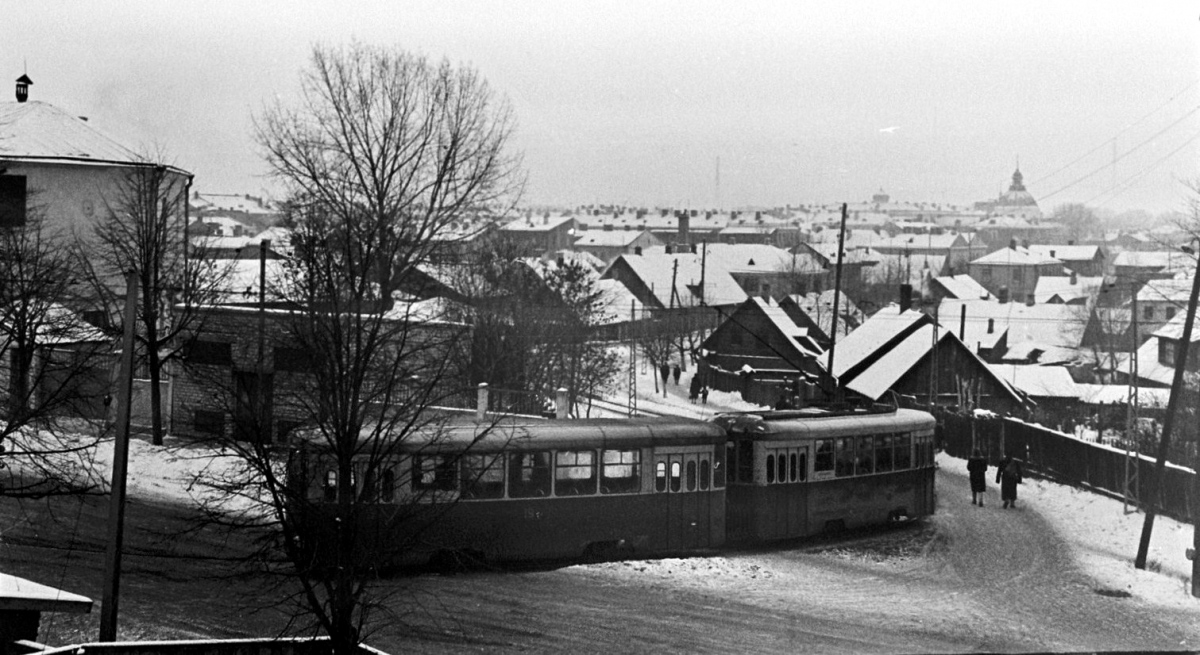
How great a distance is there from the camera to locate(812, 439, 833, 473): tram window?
24.8 meters

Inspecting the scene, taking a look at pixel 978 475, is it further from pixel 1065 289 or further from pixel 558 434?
pixel 1065 289

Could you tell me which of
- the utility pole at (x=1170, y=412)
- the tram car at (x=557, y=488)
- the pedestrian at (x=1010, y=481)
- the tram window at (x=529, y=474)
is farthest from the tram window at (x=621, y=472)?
the pedestrian at (x=1010, y=481)

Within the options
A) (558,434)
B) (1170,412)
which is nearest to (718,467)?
(558,434)

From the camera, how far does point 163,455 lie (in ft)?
102

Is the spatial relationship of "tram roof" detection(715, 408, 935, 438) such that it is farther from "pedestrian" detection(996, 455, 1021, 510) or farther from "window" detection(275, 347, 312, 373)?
"window" detection(275, 347, 312, 373)

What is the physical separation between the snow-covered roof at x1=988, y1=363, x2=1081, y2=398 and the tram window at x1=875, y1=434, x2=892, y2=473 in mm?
28485

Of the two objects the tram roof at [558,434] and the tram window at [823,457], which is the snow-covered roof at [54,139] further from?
the tram window at [823,457]

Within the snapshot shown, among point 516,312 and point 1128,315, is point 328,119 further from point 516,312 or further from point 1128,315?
point 1128,315

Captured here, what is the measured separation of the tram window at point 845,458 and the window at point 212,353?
17.1m

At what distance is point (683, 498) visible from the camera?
2273cm

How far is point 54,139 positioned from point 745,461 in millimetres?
24834

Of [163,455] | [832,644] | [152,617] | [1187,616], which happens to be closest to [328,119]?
[163,455]

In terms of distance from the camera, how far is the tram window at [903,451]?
26770 mm

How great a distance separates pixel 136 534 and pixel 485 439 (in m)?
7.41
